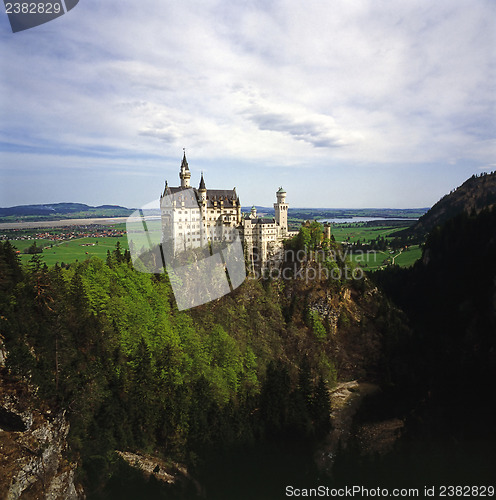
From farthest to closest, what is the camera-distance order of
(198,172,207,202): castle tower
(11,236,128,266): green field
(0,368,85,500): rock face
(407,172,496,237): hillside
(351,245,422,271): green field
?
(407,172,496,237): hillside
(351,245,422,271): green field
(198,172,207,202): castle tower
(11,236,128,266): green field
(0,368,85,500): rock face

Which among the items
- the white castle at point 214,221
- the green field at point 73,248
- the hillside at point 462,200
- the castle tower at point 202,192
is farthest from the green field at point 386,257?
the green field at point 73,248

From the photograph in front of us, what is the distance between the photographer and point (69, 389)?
107 feet

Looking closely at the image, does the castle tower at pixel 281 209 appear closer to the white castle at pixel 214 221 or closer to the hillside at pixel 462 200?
the white castle at pixel 214 221

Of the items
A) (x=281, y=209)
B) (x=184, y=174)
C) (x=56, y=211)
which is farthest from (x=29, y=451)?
(x=56, y=211)

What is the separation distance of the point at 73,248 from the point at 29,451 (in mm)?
46023

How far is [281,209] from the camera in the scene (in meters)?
71.2

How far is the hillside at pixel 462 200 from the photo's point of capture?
147m

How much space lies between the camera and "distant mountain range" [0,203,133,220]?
74488mm

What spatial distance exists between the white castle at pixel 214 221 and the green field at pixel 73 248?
10182 mm

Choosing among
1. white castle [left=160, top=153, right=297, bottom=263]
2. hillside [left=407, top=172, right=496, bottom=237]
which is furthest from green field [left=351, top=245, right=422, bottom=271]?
white castle [left=160, top=153, right=297, bottom=263]

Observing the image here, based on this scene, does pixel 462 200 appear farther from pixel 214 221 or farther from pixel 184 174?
pixel 184 174

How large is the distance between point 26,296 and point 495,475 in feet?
184

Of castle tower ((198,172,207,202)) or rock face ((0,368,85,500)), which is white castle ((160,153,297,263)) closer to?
castle tower ((198,172,207,202))

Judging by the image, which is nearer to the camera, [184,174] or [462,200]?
[184,174]
